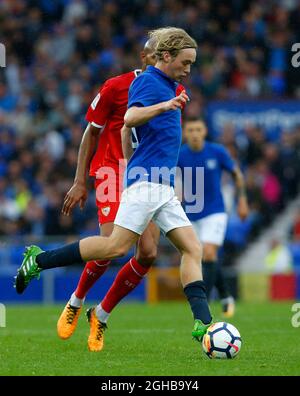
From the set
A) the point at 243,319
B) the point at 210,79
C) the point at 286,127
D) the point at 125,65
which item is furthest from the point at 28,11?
the point at 243,319

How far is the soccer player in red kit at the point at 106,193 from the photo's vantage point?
8.08 meters

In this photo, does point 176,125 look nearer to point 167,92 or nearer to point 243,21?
point 167,92

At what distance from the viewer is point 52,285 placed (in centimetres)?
1767

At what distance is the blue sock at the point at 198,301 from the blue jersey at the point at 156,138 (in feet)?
2.49

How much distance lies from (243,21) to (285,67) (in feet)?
5.68

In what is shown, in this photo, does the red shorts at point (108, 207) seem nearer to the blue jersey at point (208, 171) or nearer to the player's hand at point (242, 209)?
the blue jersey at point (208, 171)

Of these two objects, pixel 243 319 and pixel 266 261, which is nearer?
pixel 243 319

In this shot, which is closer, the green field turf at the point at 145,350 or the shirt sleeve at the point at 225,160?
the green field turf at the point at 145,350

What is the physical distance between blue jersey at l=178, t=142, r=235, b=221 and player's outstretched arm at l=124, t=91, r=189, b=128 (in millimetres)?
5462

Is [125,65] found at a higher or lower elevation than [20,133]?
higher

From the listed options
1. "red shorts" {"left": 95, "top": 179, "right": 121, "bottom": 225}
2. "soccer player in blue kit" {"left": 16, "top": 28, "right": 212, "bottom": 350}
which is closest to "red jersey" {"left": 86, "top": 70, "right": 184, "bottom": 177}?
"red shorts" {"left": 95, "top": 179, "right": 121, "bottom": 225}
